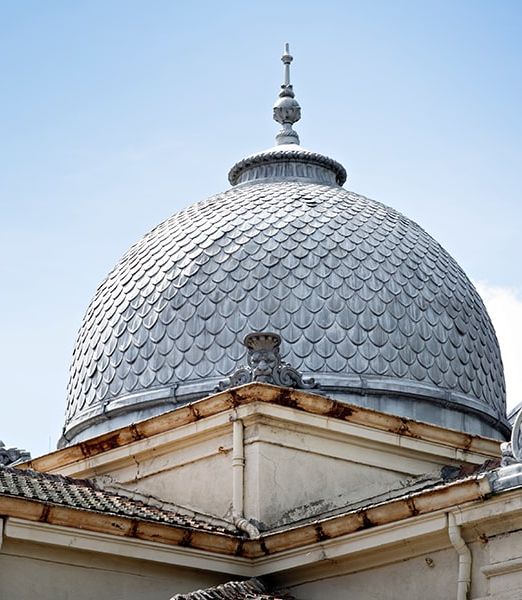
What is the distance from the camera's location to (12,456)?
22.6 meters

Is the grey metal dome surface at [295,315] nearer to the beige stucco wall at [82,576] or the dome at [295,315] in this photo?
the dome at [295,315]

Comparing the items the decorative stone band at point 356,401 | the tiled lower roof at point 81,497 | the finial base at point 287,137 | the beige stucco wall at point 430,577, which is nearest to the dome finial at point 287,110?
the finial base at point 287,137

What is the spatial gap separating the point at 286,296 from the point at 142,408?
2.55 metres

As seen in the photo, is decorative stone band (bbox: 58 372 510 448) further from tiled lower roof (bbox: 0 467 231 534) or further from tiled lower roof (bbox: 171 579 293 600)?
tiled lower roof (bbox: 171 579 293 600)

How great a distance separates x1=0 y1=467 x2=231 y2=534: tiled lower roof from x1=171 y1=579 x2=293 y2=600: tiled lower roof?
3.09ft

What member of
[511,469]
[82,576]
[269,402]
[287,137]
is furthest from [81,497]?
[287,137]

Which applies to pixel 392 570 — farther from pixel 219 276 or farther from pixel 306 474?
pixel 219 276

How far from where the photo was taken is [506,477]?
49.1 feet

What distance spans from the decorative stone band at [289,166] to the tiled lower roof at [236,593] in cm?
983

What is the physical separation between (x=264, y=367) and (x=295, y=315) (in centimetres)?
239

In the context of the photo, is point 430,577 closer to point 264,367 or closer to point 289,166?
point 264,367

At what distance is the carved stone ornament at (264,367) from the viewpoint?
65.1 feet

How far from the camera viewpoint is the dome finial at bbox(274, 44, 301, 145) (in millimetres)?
26802

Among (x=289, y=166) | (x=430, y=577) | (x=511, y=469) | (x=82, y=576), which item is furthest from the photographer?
(x=289, y=166)
